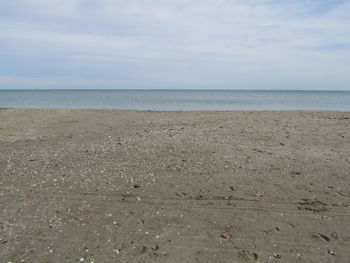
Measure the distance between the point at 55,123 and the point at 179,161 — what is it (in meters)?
8.75

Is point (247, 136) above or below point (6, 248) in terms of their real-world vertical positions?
above

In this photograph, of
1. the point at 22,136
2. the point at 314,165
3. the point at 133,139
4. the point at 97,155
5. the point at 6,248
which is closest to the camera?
the point at 6,248

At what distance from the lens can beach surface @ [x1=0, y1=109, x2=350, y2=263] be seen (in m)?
3.92

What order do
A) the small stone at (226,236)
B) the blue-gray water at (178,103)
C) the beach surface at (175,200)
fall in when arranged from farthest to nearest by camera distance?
the blue-gray water at (178,103) < the small stone at (226,236) < the beach surface at (175,200)

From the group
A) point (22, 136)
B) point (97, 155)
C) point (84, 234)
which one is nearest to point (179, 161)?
point (97, 155)

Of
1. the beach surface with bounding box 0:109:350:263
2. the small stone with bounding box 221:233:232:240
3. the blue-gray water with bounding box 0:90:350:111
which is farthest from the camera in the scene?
the blue-gray water with bounding box 0:90:350:111

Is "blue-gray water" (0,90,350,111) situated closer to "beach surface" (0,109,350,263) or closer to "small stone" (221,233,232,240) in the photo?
"beach surface" (0,109,350,263)

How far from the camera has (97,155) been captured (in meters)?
8.18

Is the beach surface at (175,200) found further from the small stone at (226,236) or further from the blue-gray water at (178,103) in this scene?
the blue-gray water at (178,103)

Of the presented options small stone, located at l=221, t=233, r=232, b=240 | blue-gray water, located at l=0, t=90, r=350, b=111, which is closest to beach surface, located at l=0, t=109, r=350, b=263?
small stone, located at l=221, t=233, r=232, b=240

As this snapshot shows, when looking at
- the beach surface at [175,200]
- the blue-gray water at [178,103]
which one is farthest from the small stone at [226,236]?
the blue-gray water at [178,103]

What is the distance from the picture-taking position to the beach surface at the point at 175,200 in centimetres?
392

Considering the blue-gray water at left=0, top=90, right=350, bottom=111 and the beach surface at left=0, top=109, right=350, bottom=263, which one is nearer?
the beach surface at left=0, top=109, right=350, bottom=263

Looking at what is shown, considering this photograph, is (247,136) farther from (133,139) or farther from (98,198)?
(98,198)
